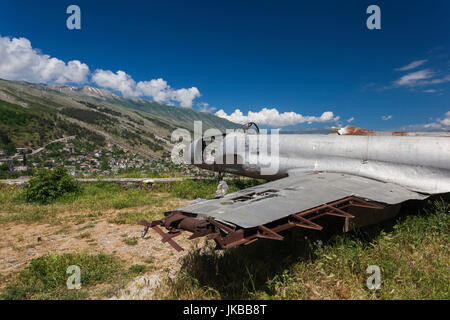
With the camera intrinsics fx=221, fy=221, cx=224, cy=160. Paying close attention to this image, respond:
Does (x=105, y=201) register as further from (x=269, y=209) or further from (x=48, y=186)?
(x=269, y=209)

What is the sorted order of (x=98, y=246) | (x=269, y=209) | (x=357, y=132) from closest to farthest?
1. (x=269, y=209)
2. (x=98, y=246)
3. (x=357, y=132)

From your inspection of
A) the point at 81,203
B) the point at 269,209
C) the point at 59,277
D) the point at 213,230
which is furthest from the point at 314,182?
the point at 81,203

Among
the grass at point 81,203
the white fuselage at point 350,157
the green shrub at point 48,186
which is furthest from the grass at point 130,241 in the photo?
the green shrub at point 48,186

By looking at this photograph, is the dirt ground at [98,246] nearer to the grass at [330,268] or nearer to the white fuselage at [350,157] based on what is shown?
the grass at [330,268]

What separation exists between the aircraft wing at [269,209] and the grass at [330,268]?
2.41ft

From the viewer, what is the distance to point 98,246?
5652 millimetres

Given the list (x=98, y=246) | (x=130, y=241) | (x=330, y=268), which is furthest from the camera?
(x=130, y=241)

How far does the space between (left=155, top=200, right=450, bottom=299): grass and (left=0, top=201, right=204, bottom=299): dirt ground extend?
659 millimetres

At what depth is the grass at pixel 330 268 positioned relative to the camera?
3.03m

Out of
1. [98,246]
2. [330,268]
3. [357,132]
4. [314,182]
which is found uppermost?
[357,132]

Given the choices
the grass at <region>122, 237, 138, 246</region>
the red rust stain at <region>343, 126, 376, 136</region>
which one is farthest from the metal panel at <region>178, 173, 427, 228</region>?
the grass at <region>122, 237, 138, 246</region>

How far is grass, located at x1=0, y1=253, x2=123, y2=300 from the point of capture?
3.63m

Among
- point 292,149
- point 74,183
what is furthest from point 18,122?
point 292,149

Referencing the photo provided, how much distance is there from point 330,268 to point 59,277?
4751 mm
